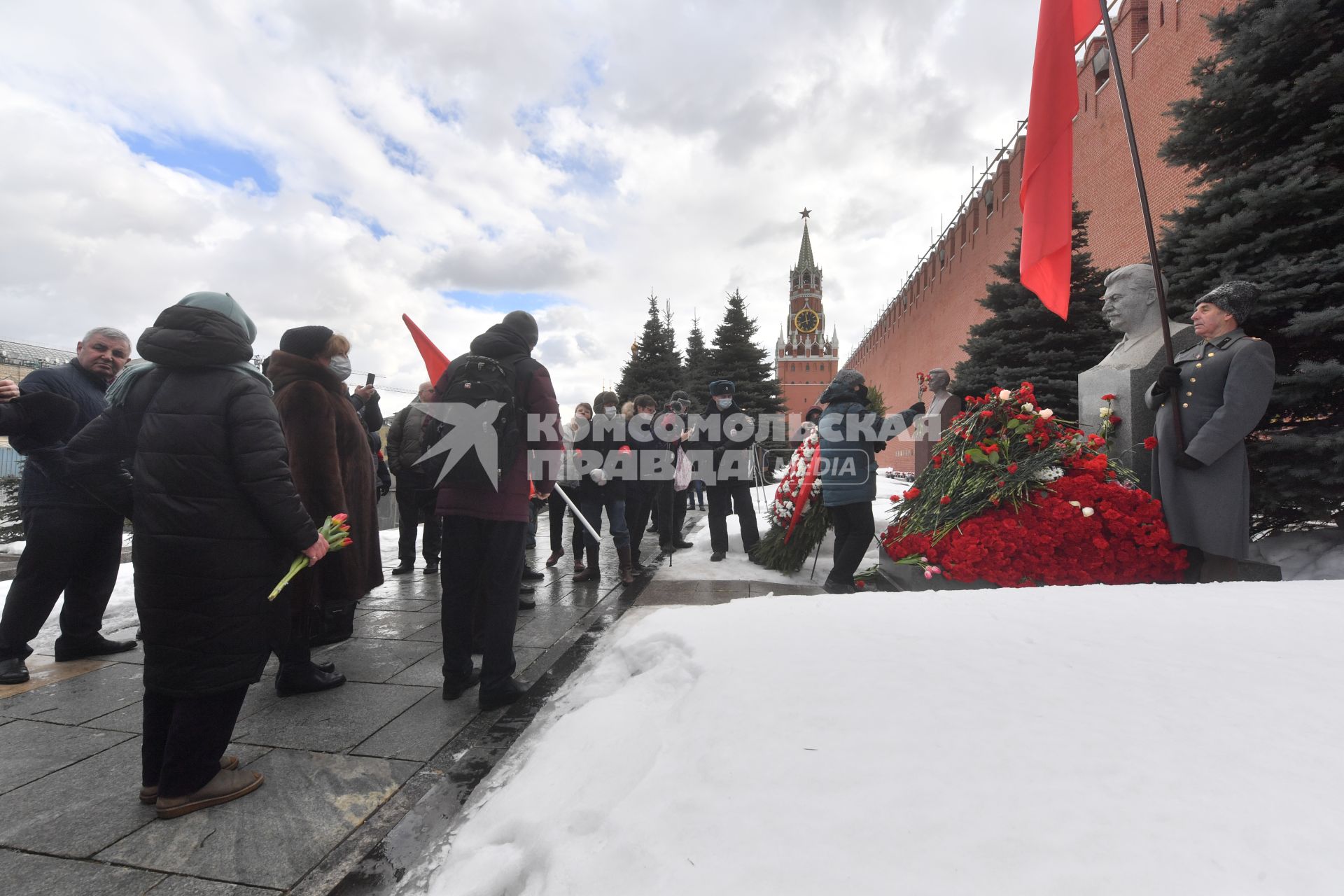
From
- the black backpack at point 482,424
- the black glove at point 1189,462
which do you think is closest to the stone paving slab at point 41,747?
the black backpack at point 482,424

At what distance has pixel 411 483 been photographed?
622 centimetres

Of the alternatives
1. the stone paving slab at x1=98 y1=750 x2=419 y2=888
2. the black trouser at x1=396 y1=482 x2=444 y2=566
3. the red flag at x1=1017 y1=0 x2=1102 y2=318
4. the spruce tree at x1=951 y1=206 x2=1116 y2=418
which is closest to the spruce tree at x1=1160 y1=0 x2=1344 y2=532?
the red flag at x1=1017 y1=0 x2=1102 y2=318

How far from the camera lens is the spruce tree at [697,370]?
95.5ft

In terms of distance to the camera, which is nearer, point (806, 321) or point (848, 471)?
point (848, 471)

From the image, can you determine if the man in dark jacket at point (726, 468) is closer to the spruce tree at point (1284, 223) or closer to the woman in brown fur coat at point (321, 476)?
the woman in brown fur coat at point (321, 476)

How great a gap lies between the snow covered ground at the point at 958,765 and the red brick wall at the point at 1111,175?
3291 millimetres

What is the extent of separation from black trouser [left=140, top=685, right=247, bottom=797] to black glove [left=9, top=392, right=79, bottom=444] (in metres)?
2.26

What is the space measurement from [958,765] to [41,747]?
3.42m

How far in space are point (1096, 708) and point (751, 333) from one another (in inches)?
1035

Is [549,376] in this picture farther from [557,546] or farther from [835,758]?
[557,546]

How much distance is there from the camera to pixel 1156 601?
88.6 inches

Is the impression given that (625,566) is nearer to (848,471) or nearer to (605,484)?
(605,484)

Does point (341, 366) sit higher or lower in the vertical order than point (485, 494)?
higher

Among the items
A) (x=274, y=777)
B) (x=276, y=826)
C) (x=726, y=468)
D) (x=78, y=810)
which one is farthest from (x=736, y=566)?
(x=78, y=810)
